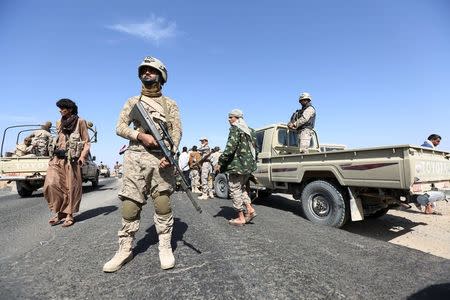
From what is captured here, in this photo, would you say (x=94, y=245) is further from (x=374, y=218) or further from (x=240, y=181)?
(x=374, y=218)

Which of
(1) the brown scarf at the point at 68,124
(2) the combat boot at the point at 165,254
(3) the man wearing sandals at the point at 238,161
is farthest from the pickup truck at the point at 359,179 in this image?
(1) the brown scarf at the point at 68,124

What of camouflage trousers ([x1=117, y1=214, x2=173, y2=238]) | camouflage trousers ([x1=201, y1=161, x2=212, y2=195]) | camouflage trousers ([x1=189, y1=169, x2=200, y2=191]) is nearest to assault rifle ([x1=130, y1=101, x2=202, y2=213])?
camouflage trousers ([x1=117, y1=214, x2=173, y2=238])

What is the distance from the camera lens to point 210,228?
164 inches

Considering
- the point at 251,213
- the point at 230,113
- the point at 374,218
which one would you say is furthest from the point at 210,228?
the point at 374,218

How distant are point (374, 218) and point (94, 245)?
209 inches

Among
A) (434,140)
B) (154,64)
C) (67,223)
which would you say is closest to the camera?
(154,64)

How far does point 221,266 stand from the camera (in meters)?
2.63

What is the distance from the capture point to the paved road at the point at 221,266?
2.21 meters

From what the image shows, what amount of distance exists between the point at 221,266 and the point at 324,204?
2883mm

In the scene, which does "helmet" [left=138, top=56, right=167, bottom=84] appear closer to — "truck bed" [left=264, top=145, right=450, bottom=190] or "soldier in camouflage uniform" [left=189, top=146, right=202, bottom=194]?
"truck bed" [left=264, top=145, right=450, bottom=190]

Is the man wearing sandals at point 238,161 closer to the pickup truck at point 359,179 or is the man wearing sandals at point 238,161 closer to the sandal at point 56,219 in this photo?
the pickup truck at point 359,179

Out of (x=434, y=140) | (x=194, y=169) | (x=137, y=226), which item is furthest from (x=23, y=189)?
(x=434, y=140)

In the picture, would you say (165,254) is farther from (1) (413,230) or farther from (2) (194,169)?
(2) (194,169)

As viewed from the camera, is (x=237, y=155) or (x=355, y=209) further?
(x=237, y=155)
